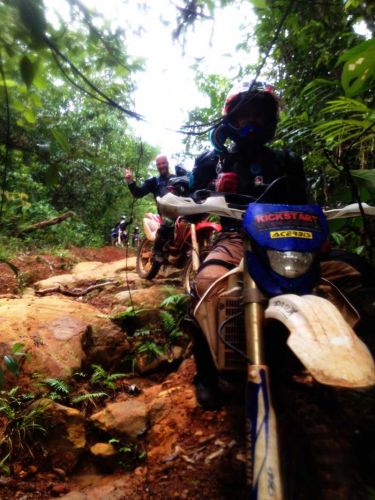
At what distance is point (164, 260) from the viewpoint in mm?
6105

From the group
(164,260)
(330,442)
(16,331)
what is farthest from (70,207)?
(330,442)

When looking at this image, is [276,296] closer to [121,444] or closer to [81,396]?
[121,444]

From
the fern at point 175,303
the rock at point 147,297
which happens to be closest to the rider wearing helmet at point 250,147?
the fern at point 175,303

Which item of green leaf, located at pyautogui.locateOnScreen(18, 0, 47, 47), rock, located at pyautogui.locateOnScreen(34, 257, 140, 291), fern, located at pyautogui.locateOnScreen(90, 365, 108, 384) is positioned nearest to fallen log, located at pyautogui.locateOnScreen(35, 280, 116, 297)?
rock, located at pyautogui.locateOnScreen(34, 257, 140, 291)

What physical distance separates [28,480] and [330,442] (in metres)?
1.95

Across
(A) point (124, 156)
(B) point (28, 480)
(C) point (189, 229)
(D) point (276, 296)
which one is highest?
(A) point (124, 156)

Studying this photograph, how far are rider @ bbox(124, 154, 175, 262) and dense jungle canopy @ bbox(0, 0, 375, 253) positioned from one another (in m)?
0.52

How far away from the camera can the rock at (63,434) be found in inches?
101

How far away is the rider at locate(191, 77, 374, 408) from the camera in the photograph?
2375 millimetres

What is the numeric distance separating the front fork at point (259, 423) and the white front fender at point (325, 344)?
0.18m

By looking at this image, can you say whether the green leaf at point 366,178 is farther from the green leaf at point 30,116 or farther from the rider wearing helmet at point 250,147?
the green leaf at point 30,116

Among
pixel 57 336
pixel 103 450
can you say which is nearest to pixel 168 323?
pixel 57 336

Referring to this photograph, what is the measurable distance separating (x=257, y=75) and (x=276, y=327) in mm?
1169

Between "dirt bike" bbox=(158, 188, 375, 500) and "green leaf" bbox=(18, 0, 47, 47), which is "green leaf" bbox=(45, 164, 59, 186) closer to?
"green leaf" bbox=(18, 0, 47, 47)
